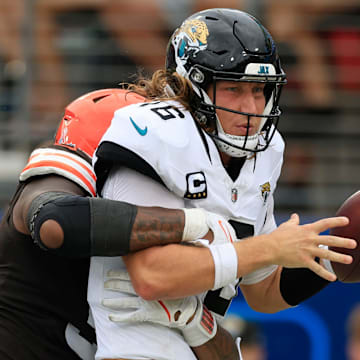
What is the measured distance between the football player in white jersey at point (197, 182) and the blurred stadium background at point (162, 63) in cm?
271

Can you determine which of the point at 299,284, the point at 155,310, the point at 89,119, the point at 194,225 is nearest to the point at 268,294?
the point at 299,284

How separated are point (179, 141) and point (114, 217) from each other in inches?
13.0

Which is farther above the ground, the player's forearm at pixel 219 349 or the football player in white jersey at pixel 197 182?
the football player in white jersey at pixel 197 182

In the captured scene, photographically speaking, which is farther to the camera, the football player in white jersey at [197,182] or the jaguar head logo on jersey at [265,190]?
the jaguar head logo on jersey at [265,190]

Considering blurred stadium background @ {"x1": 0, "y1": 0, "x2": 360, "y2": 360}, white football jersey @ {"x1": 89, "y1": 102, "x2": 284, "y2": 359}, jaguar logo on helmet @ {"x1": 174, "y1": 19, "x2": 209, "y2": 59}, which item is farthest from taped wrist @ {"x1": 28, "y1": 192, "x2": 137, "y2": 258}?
blurred stadium background @ {"x1": 0, "y1": 0, "x2": 360, "y2": 360}

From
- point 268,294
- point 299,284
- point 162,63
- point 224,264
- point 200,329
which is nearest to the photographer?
point 224,264

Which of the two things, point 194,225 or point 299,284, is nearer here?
point 194,225

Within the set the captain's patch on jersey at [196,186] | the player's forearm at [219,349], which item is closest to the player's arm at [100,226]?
the captain's patch on jersey at [196,186]

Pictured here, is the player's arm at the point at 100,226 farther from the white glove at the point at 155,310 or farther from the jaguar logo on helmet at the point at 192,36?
the jaguar logo on helmet at the point at 192,36

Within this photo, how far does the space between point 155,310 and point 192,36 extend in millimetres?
942

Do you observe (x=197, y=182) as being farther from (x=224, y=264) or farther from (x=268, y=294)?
(x=268, y=294)

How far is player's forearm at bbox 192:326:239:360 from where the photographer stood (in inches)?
105

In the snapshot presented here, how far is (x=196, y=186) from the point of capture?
2.53 meters

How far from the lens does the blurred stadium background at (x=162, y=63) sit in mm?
5504
